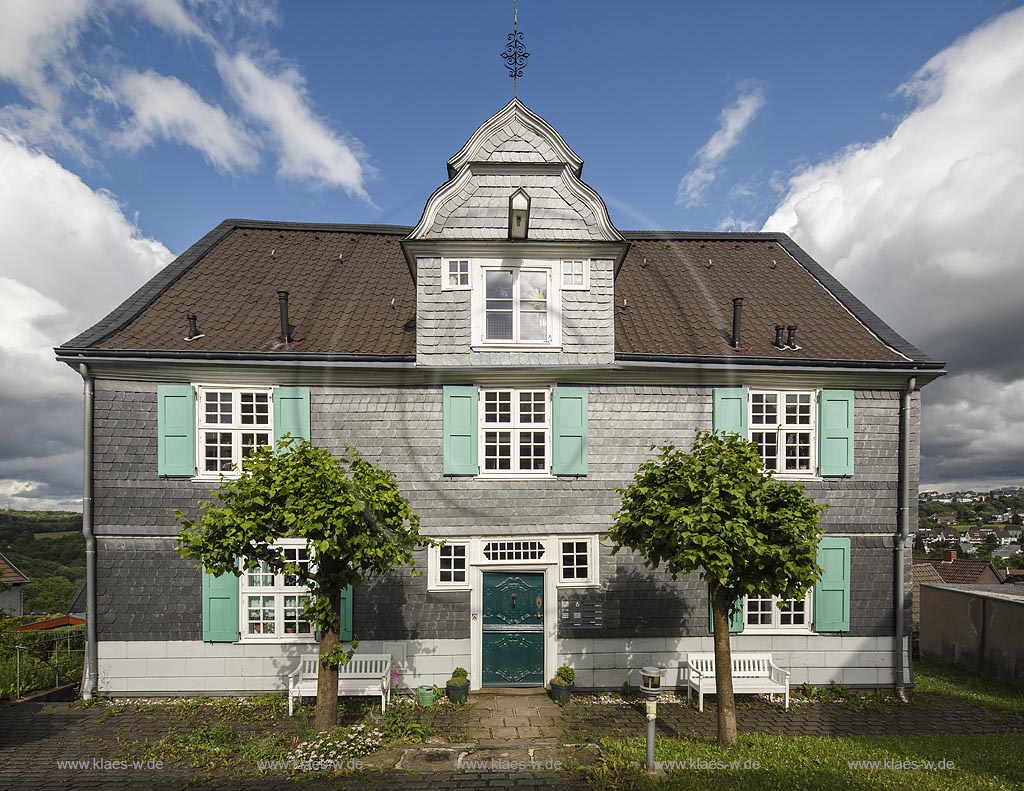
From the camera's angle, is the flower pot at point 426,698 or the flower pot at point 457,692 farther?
the flower pot at point 457,692

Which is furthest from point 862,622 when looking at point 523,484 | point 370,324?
point 370,324

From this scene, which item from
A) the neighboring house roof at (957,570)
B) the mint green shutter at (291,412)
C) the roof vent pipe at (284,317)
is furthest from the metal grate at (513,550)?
the neighboring house roof at (957,570)

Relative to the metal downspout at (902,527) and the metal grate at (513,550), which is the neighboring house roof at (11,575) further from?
the metal downspout at (902,527)

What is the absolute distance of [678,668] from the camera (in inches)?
408

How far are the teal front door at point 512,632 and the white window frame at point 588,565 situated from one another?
0.60 m

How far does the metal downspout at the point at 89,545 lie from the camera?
9867mm

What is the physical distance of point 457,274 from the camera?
34.2ft

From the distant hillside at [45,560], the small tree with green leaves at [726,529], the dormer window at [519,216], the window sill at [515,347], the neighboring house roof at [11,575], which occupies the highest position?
the dormer window at [519,216]

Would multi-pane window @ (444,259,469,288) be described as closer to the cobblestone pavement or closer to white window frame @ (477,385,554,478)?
white window frame @ (477,385,554,478)

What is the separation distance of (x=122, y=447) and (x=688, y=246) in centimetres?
1410

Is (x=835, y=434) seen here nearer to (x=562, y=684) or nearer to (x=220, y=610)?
(x=562, y=684)

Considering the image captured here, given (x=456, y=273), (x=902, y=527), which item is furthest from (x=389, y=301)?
(x=902, y=527)

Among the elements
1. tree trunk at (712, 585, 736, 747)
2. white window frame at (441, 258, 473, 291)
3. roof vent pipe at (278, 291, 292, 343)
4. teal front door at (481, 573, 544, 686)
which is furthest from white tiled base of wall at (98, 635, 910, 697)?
white window frame at (441, 258, 473, 291)

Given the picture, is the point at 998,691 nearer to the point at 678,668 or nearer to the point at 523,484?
the point at 678,668
